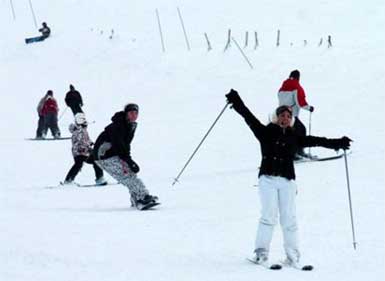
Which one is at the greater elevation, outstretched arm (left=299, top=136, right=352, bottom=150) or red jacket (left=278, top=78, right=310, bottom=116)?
outstretched arm (left=299, top=136, right=352, bottom=150)

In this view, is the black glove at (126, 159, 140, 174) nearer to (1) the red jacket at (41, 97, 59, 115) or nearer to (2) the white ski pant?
(2) the white ski pant

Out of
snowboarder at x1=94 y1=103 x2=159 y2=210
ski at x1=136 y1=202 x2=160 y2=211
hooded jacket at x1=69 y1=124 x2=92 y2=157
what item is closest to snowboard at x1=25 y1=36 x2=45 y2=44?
hooded jacket at x1=69 y1=124 x2=92 y2=157

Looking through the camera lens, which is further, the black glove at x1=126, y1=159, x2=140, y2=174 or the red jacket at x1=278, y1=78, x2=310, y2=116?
the red jacket at x1=278, y1=78, x2=310, y2=116

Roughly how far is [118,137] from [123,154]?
24 centimetres

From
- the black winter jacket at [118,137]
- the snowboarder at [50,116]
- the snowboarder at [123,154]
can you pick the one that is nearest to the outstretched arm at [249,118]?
the snowboarder at [123,154]

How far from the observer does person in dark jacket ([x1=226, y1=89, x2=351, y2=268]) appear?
718cm

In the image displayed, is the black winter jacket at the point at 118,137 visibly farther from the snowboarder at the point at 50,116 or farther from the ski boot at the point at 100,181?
the snowboarder at the point at 50,116

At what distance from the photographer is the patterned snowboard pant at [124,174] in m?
10.4

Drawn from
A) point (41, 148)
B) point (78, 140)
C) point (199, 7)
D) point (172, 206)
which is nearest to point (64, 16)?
point (199, 7)

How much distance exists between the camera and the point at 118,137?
1028cm

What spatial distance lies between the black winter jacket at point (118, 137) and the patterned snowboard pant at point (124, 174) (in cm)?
6

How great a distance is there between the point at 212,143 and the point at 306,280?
429 inches

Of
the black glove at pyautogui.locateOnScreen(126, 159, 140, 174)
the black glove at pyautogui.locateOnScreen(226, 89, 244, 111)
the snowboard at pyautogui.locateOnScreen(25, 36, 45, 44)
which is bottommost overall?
the black glove at pyautogui.locateOnScreen(126, 159, 140, 174)

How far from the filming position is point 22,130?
22750 mm
